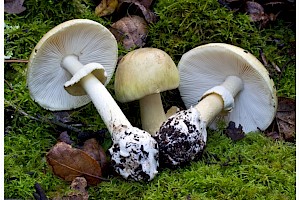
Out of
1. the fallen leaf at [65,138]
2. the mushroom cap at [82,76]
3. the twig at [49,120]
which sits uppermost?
the mushroom cap at [82,76]

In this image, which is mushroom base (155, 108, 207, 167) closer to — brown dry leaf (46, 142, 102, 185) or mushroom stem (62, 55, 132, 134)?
mushroom stem (62, 55, 132, 134)

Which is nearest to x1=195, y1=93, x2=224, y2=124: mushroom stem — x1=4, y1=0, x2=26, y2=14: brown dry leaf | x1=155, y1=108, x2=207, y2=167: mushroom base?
x1=155, y1=108, x2=207, y2=167: mushroom base

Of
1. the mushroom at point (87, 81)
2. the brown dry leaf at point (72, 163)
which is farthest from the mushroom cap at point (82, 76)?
the brown dry leaf at point (72, 163)

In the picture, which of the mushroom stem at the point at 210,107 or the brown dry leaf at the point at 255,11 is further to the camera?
the brown dry leaf at the point at 255,11

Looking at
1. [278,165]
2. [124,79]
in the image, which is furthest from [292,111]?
[124,79]

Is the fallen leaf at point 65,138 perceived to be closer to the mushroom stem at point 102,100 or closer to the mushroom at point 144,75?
the mushroom stem at point 102,100

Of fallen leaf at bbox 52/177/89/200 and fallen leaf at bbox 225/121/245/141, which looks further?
fallen leaf at bbox 225/121/245/141

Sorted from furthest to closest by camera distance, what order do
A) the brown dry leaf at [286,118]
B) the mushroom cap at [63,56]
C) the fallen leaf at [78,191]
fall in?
the brown dry leaf at [286,118], the mushroom cap at [63,56], the fallen leaf at [78,191]

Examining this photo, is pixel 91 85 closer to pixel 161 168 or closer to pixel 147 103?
pixel 147 103
